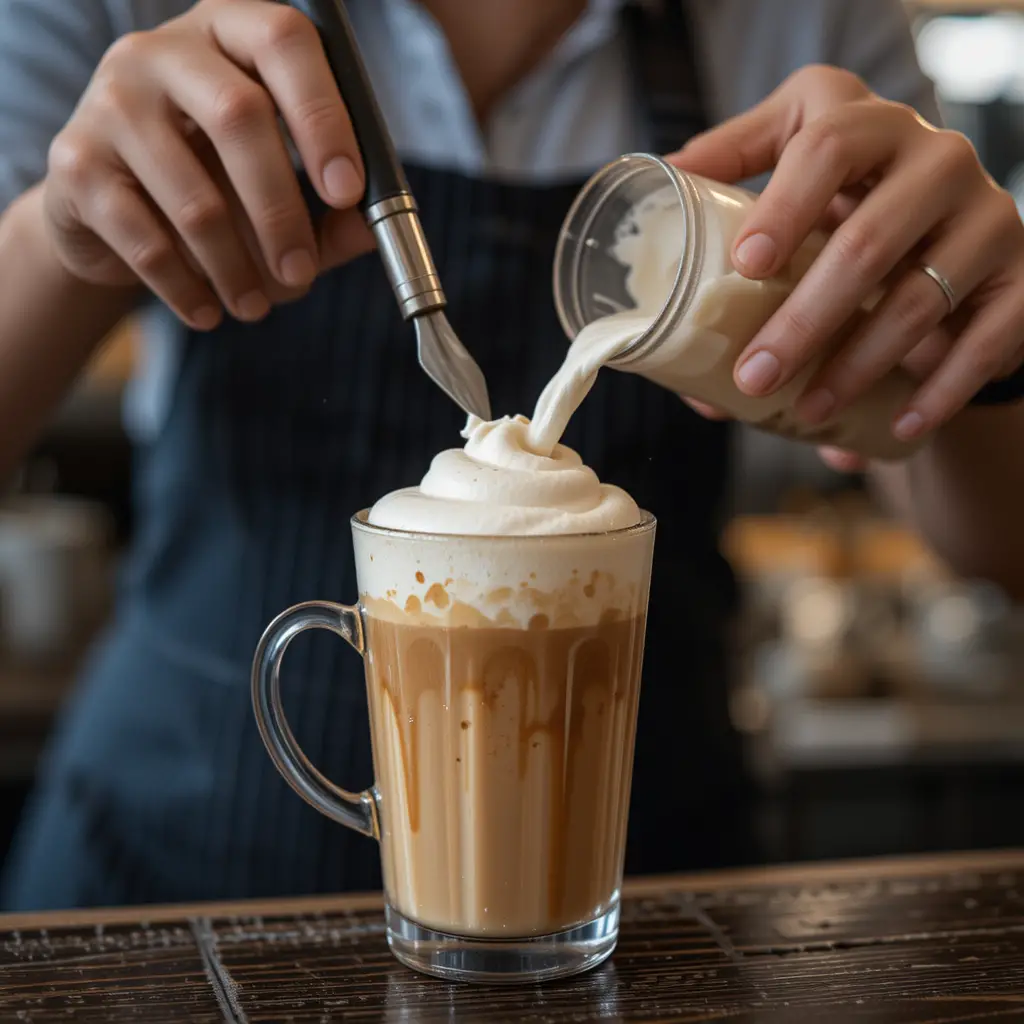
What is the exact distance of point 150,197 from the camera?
0.98m

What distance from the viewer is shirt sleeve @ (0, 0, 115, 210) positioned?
4.36 ft

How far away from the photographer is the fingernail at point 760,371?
0.91m

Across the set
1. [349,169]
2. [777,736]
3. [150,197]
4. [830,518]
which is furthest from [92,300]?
[830,518]

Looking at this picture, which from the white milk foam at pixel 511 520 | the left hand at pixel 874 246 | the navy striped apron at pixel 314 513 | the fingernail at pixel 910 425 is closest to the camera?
the white milk foam at pixel 511 520

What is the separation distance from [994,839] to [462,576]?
6.85ft

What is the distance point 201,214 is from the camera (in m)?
0.94

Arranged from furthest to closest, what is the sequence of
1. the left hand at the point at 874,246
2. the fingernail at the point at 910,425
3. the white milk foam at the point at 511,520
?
the fingernail at the point at 910,425, the left hand at the point at 874,246, the white milk foam at the point at 511,520

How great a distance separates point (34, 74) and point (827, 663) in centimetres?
181

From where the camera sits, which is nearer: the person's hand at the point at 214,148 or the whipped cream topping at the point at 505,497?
the whipped cream topping at the point at 505,497

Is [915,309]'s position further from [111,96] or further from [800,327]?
[111,96]

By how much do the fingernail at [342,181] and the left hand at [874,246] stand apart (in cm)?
25

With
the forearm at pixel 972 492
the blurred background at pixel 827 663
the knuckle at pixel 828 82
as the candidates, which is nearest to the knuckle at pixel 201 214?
the knuckle at pixel 828 82

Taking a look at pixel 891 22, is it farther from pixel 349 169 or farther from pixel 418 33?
pixel 349 169

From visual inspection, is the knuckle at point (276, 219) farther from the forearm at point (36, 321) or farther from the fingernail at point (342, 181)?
the forearm at point (36, 321)
